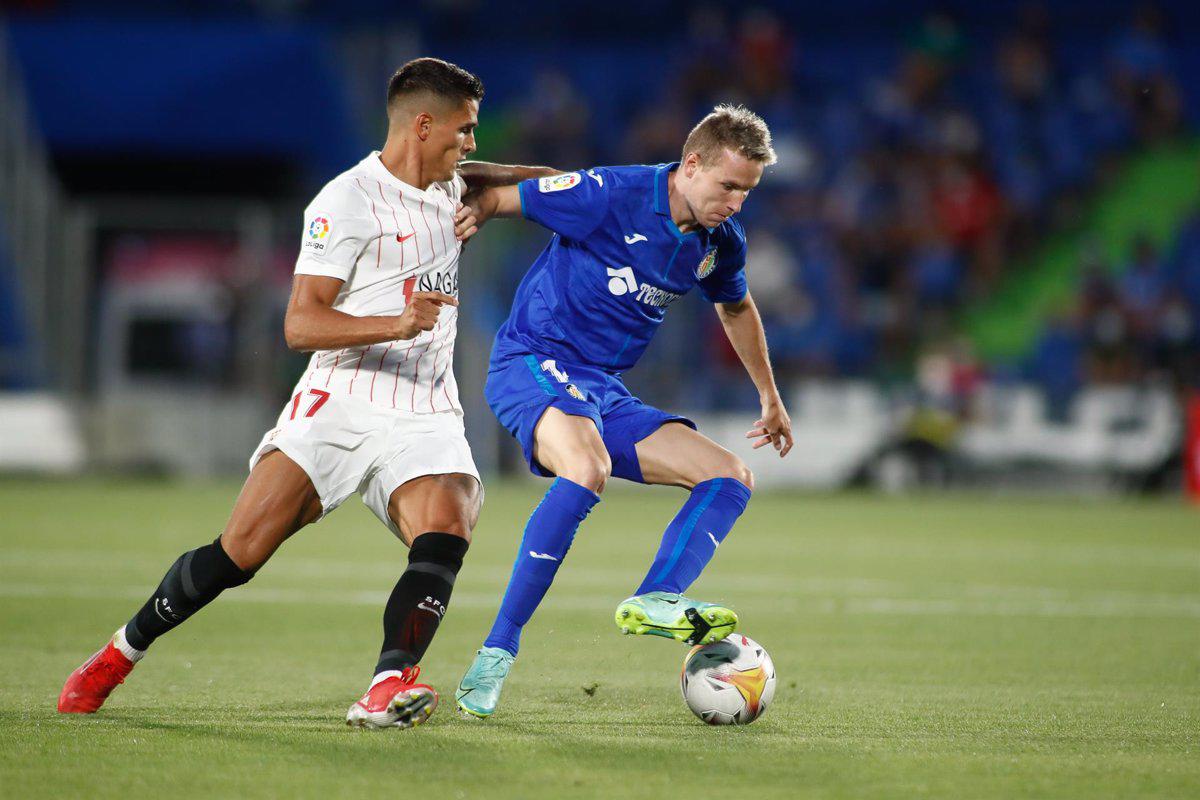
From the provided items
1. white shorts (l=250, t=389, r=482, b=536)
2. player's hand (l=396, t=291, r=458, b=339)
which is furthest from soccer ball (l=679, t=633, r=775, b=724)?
player's hand (l=396, t=291, r=458, b=339)

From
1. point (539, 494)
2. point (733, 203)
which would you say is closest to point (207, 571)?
point (733, 203)

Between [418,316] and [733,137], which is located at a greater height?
[733,137]

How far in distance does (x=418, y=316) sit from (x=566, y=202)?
966 millimetres

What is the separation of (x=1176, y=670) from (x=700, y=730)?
2.34 meters

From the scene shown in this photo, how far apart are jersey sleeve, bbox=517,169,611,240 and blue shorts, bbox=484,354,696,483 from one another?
1.55 ft

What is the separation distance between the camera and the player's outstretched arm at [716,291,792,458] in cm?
595

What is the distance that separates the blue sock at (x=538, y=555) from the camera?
5.23 m

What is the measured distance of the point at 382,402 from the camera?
5.23 metres

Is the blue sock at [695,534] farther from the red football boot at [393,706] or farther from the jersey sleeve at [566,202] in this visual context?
the jersey sleeve at [566,202]

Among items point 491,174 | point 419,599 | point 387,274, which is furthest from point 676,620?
point 491,174

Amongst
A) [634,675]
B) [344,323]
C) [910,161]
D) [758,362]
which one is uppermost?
[910,161]

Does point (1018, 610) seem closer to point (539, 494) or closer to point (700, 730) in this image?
point (700, 730)

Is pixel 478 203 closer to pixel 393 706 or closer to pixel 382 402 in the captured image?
pixel 382 402

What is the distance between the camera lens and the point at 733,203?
5.39 m
